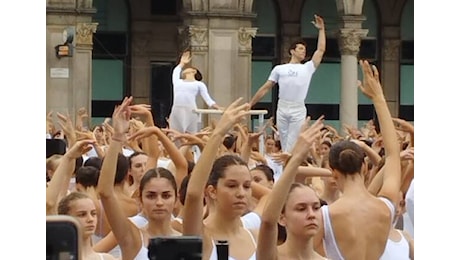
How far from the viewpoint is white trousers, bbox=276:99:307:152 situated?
46.4 feet

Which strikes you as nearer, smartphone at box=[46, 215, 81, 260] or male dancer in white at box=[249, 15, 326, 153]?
smartphone at box=[46, 215, 81, 260]

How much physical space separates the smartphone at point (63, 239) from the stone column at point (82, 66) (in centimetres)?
2325

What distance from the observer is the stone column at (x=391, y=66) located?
2938cm

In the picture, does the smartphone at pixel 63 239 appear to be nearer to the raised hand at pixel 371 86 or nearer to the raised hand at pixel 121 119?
the raised hand at pixel 121 119

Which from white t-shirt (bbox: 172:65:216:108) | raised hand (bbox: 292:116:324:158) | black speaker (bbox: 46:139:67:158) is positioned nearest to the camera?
raised hand (bbox: 292:116:324:158)

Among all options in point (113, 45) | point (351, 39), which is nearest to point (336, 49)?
point (351, 39)

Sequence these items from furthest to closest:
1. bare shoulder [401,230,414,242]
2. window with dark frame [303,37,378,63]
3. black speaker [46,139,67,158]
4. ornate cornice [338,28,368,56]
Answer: window with dark frame [303,37,378,63], ornate cornice [338,28,368,56], black speaker [46,139,67,158], bare shoulder [401,230,414,242]

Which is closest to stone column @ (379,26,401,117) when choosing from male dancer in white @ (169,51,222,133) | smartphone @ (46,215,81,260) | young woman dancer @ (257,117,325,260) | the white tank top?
male dancer in white @ (169,51,222,133)

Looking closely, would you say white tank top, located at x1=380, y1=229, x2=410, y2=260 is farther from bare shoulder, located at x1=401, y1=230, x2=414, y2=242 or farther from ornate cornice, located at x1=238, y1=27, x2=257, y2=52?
ornate cornice, located at x1=238, y1=27, x2=257, y2=52

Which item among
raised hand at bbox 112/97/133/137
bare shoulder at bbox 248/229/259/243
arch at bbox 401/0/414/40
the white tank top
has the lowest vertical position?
the white tank top

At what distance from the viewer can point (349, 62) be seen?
2661 centimetres

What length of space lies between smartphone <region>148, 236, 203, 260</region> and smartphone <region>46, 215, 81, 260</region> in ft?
0.56

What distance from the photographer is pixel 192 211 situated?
187 inches
